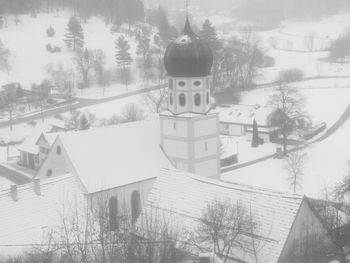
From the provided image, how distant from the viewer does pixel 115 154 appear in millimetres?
28219

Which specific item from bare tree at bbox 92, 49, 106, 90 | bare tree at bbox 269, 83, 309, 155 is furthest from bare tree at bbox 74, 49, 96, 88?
bare tree at bbox 269, 83, 309, 155

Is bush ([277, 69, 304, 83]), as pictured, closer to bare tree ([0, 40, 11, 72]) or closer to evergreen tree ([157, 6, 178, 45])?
evergreen tree ([157, 6, 178, 45])

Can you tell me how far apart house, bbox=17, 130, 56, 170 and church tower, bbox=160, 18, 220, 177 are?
13.6 metres

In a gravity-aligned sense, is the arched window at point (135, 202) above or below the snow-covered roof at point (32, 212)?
below

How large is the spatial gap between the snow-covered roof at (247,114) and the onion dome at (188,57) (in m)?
20.6

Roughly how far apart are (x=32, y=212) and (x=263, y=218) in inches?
358

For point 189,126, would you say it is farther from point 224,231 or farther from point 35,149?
point 35,149

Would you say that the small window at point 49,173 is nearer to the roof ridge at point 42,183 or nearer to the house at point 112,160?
the house at point 112,160

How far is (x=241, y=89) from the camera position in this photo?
7006 cm

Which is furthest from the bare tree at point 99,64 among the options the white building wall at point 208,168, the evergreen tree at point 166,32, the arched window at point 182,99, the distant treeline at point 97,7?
the arched window at point 182,99

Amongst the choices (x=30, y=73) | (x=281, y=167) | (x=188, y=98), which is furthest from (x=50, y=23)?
(x=188, y=98)

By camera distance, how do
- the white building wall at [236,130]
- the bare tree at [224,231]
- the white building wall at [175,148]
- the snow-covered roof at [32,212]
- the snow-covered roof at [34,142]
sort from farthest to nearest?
the white building wall at [236,130] → the snow-covered roof at [34,142] → the white building wall at [175,148] → the snow-covered roof at [32,212] → the bare tree at [224,231]

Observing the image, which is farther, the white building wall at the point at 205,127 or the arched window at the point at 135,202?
the white building wall at the point at 205,127

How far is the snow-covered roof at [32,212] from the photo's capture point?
21.8 meters
